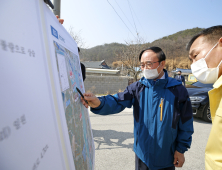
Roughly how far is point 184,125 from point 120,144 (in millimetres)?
2205

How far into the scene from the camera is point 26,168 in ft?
1.27

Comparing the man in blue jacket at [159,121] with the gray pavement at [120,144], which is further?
the gray pavement at [120,144]

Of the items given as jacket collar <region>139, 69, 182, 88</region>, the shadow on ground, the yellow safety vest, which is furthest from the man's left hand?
the shadow on ground

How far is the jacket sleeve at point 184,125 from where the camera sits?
1.52m

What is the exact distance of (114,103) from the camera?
1628 mm

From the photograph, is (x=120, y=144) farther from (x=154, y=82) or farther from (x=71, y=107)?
(x=71, y=107)

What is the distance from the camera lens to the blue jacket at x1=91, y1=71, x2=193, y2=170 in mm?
1492

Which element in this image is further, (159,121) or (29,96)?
(159,121)

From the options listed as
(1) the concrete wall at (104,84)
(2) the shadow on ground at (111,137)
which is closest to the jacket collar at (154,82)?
(2) the shadow on ground at (111,137)

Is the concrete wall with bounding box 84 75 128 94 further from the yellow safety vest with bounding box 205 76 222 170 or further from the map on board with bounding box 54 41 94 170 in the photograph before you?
the yellow safety vest with bounding box 205 76 222 170

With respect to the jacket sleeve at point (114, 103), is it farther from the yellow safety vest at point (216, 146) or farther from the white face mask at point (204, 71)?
the yellow safety vest at point (216, 146)

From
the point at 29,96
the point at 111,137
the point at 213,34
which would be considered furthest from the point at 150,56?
the point at 111,137

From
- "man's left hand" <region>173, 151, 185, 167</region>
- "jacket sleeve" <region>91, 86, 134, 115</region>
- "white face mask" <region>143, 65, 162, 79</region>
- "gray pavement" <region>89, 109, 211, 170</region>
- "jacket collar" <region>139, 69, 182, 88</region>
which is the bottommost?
"gray pavement" <region>89, 109, 211, 170</region>

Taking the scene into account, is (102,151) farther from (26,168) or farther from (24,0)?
(24,0)
